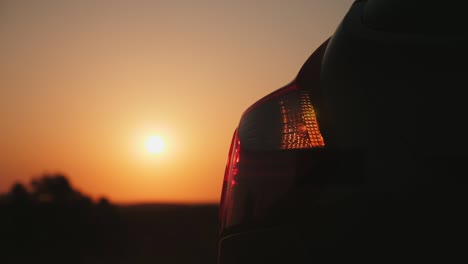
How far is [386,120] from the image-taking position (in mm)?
2166

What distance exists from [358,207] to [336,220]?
0.24 ft

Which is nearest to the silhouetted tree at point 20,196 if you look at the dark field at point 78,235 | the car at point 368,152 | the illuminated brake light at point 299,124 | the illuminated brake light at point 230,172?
the dark field at point 78,235

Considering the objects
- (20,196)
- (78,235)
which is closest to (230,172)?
(78,235)

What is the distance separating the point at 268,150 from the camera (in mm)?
2482

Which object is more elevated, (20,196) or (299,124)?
(299,124)

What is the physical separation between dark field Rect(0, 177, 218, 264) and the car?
24.0 feet

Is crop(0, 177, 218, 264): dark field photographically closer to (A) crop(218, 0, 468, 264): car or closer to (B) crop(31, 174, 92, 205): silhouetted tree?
(B) crop(31, 174, 92, 205): silhouetted tree

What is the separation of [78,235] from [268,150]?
32.6ft

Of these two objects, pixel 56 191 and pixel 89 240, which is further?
pixel 56 191

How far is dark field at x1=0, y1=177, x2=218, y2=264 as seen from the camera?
10.7 meters

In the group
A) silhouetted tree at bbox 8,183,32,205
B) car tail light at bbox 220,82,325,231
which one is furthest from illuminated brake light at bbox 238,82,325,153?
silhouetted tree at bbox 8,183,32,205

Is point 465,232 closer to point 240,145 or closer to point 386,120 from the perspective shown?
point 386,120

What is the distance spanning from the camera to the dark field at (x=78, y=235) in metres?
10.7

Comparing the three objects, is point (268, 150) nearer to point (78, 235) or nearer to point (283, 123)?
point (283, 123)
